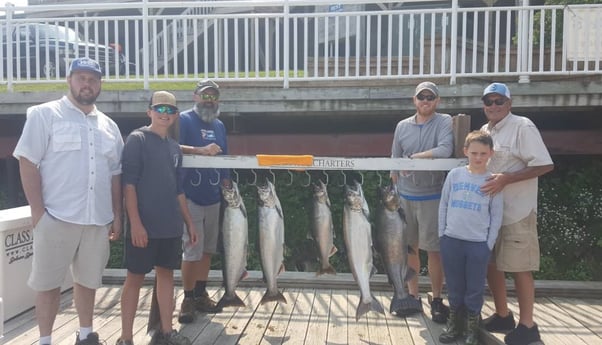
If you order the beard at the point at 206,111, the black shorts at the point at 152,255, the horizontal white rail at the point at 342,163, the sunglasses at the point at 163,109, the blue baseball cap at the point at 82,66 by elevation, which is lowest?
the black shorts at the point at 152,255

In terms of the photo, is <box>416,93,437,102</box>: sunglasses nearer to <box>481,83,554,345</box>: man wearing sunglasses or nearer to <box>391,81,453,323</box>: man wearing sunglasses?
<box>391,81,453,323</box>: man wearing sunglasses

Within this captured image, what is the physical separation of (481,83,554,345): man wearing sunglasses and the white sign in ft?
9.58

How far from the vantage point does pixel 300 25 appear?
10.9m

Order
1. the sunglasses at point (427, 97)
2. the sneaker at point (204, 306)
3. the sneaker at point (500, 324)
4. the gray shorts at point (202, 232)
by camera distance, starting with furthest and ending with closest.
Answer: the sneaker at point (204, 306), the gray shorts at point (202, 232), the sunglasses at point (427, 97), the sneaker at point (500, 324)

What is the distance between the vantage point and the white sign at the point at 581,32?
5.72 metres

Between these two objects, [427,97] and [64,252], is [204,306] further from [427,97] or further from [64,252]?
[427,97]

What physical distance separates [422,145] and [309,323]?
177 cm

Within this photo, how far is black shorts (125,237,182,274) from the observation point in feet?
10.9

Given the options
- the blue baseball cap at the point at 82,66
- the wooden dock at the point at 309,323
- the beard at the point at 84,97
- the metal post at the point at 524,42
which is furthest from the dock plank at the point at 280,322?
the metal post at the point at 524,42

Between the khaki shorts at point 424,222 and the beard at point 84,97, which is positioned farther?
the khaki shorts at point 424,222

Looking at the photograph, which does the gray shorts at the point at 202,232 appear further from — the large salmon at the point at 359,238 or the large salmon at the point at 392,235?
the large salmon at the point at 392,235

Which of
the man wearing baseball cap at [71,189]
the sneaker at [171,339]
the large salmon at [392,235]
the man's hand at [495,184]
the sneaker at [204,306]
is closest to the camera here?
the man wearing baseball cap at [71,189]

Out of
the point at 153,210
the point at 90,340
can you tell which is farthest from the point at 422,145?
the point at 90,340

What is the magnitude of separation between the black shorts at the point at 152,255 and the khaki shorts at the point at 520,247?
2335 millimetres
